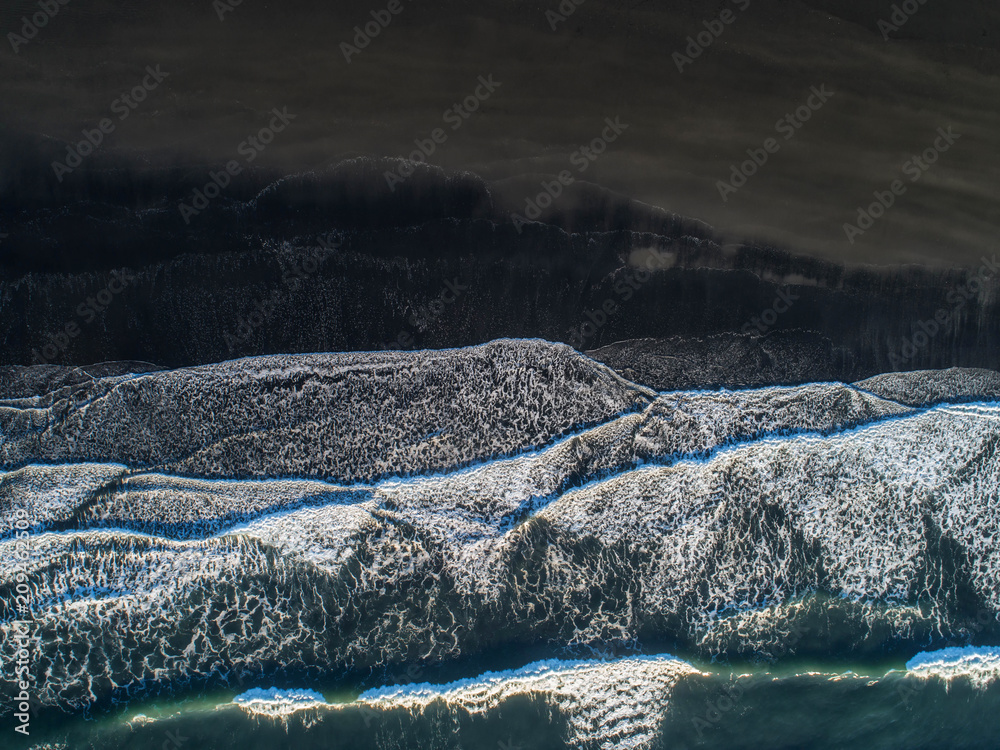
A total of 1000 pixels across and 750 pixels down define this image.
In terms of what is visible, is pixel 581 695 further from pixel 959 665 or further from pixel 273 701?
pixel 959 665

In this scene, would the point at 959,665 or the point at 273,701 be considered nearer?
the point at 273,701

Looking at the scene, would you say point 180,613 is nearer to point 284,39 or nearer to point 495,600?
point 495,600

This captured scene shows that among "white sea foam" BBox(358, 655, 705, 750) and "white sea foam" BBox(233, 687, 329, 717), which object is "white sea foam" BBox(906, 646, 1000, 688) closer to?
"white sea foam" BBox(358, 655, 705, 750)

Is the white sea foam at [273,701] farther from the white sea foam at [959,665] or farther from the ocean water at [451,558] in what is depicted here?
the white sea foam at [959,665]

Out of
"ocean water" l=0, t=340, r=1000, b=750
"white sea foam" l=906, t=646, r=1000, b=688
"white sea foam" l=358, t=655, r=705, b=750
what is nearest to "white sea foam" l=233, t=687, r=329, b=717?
"ocean water" l=0, t=340, r=1000, b=750

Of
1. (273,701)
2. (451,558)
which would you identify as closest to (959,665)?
(451,558)

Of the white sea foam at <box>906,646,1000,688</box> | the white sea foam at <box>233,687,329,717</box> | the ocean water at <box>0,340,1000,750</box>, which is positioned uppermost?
the ocean water at <box>0,340,1000,750</box>

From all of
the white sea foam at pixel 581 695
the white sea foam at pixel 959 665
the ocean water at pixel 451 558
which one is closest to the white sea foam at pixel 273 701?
the ocean water at pixel 451 558

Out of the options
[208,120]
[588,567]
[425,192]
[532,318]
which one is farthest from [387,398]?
[208,120]
